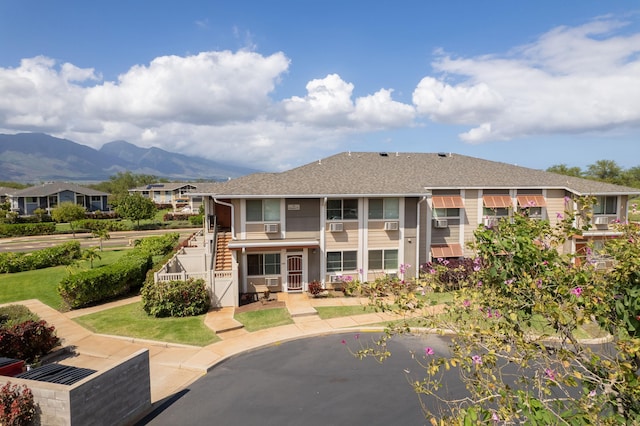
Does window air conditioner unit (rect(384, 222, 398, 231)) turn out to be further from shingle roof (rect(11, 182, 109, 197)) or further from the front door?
shingle roof (rect(11, 182, 109, 197))

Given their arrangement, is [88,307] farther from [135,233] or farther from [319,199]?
[135,233]

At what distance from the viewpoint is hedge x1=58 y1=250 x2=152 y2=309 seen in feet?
60.7

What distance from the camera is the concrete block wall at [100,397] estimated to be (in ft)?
26.7

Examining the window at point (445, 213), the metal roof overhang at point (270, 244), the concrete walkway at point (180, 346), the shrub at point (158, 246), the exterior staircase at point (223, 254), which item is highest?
the window at point (445, 213)

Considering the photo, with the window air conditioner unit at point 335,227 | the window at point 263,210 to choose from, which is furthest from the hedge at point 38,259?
the window air conditioner unit at point 335,227

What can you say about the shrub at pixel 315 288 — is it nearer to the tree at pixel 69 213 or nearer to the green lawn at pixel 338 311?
the green lawn at pixel 338 311

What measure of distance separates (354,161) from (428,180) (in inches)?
224

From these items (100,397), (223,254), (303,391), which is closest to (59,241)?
(223,254)

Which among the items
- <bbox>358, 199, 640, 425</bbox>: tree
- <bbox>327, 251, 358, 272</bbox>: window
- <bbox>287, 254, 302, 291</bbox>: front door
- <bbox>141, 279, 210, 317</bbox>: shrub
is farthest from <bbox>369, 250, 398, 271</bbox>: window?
<bbox>358, 199, 640, 425</bbox>: tree

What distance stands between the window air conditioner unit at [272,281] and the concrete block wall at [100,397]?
1103cm

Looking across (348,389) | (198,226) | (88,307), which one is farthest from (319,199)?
(198,226)

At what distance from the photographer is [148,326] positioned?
16141 millimetres

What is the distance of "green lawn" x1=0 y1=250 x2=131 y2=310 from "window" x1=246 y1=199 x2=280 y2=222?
1073 centimetres

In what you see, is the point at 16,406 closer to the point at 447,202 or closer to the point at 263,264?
the point at 263,264
